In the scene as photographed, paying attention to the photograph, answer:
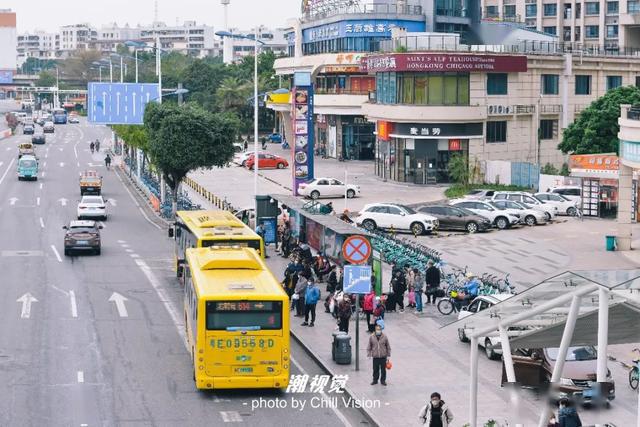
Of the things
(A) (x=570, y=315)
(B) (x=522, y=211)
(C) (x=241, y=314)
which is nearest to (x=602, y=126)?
(B) (x=522, y=211)

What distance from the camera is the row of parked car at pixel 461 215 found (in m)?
55.0

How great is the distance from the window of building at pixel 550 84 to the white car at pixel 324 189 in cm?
1820

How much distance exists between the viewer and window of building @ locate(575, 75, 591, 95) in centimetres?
8356

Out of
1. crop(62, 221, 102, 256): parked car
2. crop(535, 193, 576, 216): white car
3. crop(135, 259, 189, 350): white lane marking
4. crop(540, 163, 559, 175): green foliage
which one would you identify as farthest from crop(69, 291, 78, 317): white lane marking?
crop(540, 163, 559, 175): green foliage

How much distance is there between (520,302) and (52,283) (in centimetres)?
2712

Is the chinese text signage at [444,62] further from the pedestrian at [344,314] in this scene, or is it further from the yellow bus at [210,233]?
the pedestrian at [344,314]

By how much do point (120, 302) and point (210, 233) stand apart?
15.3 ft

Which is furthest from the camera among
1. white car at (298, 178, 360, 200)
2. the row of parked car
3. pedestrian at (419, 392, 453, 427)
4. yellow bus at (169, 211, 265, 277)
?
white car at (298, 178, 360, 200)

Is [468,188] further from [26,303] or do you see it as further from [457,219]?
[26,303]

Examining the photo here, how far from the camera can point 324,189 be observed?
6931 cm

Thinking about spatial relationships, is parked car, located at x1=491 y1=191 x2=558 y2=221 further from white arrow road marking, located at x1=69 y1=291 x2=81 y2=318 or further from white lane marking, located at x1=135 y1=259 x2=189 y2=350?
white arrow road marking, located at x1=69 y1=291 x2=81 y2=318

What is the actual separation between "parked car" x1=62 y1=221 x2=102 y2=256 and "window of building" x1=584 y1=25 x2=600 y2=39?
86597 millimetres

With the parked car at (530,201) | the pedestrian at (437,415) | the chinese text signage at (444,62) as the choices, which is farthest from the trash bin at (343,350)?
the chinese text signage at (444,62)

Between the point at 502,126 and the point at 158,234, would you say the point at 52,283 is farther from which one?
the point at 502,126
